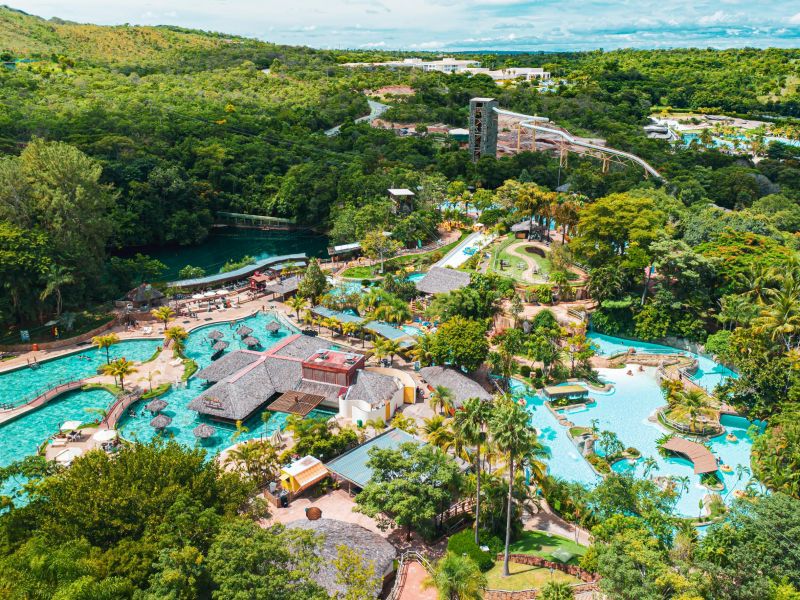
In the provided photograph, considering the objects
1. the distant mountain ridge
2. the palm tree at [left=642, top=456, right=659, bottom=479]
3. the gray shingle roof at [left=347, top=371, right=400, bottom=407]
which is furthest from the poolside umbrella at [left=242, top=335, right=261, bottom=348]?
the distant mountain ridge

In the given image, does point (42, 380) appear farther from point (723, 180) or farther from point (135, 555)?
point (723, 180)

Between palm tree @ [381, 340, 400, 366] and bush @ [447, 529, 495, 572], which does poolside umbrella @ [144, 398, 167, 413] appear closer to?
palm tree @ [381, 340, 400, 366]

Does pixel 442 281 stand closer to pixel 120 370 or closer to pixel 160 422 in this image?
pixel 160 422

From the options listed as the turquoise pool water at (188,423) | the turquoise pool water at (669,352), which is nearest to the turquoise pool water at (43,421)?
the turquoise pool water at (188,423)

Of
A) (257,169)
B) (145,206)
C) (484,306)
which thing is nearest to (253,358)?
(484,306)

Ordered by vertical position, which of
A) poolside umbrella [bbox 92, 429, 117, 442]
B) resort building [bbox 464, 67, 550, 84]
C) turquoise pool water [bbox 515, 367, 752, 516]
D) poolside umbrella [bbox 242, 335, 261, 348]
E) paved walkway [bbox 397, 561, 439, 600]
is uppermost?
resort building [bbox 464, 67, 550, 84]

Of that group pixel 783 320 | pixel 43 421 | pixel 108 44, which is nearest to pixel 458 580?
pixel 43 421

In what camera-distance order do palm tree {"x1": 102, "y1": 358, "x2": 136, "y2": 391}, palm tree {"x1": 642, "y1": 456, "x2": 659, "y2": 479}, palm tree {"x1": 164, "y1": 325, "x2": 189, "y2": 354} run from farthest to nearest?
palm tree {"x1": 164, "y1": 325, "x2": 189, "y2": 354} → palm tree {"x1": 102, "y1": 358, "x2": 136, "y2": 391} → palm tree {"x1": 642, "y1": 456, "x2": 659, "y2": 479}
